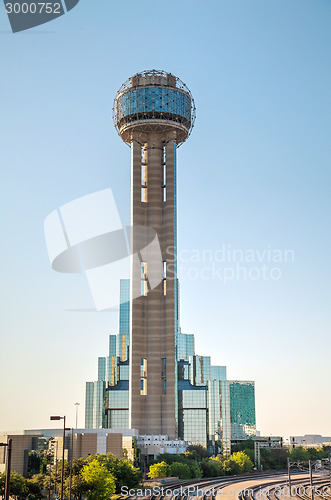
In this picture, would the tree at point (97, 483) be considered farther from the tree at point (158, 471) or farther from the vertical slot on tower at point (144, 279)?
the vertical slot on tower at point (144, 279)

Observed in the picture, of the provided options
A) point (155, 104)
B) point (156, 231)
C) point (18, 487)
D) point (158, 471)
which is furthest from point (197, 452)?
point (18, 487)

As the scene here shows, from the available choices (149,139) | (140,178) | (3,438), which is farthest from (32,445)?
(149,139)

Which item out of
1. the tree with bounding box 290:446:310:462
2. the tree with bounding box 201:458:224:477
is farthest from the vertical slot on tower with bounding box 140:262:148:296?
the tree with bounding box 290:446:310:462

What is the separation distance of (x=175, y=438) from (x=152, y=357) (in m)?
19.4

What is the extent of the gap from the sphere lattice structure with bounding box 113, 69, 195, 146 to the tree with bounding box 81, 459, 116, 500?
106 metres

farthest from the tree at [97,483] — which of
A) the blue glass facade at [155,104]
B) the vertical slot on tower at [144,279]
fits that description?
the blue glass facade at [155,104]

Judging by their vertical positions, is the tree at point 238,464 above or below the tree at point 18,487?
below

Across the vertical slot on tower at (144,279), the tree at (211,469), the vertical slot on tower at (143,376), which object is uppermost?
the vertical slot on tower at (144,279)

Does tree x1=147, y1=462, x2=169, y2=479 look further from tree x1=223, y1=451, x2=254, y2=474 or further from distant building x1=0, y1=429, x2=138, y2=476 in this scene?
tree x1=223, y1=451, x2=254, y2=474

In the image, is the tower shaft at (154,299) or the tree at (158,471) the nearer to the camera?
the tree at (158,471)

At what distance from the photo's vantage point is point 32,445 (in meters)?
102

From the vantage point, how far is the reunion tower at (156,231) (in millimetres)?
150500

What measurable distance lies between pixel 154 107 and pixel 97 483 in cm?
11038

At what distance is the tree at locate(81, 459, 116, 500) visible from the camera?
244 ft
